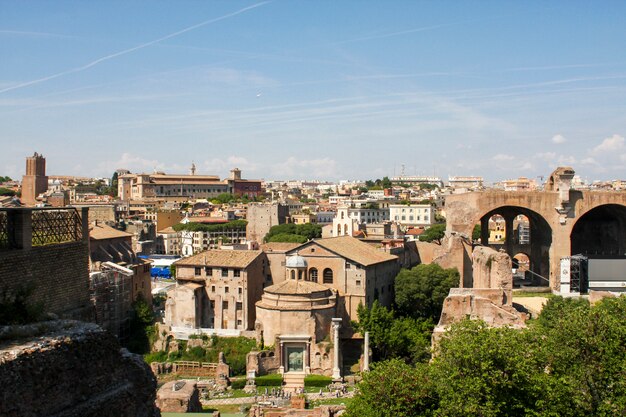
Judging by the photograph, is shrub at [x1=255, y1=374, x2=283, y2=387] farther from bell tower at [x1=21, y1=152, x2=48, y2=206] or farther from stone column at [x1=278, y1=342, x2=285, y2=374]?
bell tower at [x1=21, y1=152, x2=48, y2=206]

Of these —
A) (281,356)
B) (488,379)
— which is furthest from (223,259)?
(488,379)

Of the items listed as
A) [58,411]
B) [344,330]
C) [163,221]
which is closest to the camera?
[58,411]

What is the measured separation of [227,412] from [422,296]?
15.0 metres

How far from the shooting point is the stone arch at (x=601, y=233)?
5303 centimetres

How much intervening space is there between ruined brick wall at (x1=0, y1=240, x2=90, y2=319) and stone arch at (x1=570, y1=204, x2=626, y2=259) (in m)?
44.3

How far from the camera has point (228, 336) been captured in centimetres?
3844

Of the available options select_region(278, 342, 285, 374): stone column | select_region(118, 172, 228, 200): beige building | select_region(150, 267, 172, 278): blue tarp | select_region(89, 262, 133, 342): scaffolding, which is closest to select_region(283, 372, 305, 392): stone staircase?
select_region(278, 342, 285, 374): stone column

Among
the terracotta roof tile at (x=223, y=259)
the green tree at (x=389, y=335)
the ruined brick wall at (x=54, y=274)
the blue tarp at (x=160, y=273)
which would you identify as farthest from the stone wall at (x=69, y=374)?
the blue tarp at (x=160, y=273)

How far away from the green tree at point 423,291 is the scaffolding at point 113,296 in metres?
16.2

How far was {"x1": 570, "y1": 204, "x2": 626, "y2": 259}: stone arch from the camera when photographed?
53.0 m

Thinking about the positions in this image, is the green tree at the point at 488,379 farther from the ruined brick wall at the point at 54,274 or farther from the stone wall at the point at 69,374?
the ruined brick wall at the point at 54,274

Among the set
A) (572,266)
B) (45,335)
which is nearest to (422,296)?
(572,266)

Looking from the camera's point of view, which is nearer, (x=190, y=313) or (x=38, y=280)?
(x=38, y=280)

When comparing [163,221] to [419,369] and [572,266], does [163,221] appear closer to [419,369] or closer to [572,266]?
[572,266]
